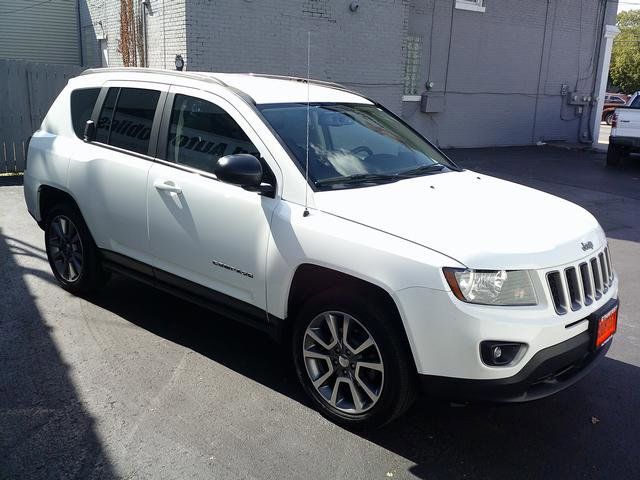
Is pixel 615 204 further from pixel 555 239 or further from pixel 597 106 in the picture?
pixel 597 106

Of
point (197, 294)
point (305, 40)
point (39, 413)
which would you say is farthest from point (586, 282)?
point (305, 40)

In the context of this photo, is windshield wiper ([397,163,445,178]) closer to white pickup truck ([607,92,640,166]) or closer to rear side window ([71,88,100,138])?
rear side window ([71,88,100,138])

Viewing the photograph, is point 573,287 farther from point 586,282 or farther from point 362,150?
point 362,150

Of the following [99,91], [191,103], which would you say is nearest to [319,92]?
[191,103]

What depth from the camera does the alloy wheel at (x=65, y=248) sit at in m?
5.15

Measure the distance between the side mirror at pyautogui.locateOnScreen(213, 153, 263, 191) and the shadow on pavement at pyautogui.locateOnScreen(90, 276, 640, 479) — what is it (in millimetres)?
1319

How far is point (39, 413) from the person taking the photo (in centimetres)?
349

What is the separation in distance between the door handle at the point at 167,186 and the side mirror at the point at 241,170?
0.63m

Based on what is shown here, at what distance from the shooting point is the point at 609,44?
20734 mm

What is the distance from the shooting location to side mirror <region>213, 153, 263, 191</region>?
3480mm

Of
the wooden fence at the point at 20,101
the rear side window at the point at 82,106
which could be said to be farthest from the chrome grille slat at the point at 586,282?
the wooden fence at the point at 20,101

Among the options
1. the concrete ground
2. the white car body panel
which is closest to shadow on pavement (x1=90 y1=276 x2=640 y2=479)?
the concrete ground

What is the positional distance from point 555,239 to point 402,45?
41.9 ft

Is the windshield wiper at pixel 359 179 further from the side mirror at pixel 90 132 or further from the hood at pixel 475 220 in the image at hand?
the side mirror at pixel 90 132
